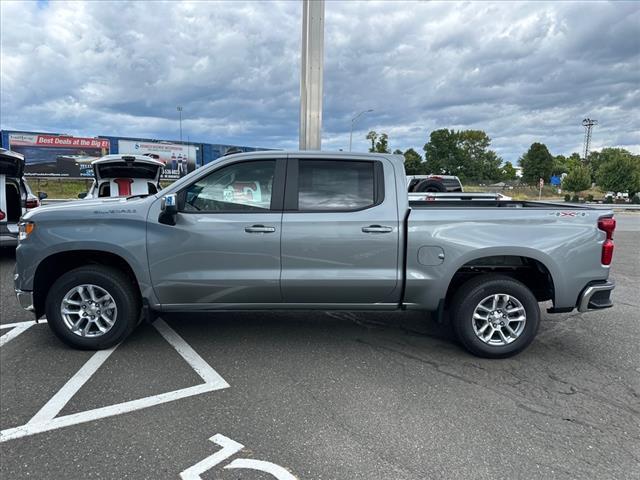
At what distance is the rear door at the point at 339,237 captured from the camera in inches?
156

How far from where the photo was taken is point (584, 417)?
319cm

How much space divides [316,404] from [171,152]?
149 ft

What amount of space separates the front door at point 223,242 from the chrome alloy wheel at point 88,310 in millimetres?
528

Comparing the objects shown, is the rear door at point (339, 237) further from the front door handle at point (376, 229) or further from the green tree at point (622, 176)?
the green tree at point (622, 176)

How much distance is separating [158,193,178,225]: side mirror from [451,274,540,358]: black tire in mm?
2709

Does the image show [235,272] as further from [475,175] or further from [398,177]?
[475,175]

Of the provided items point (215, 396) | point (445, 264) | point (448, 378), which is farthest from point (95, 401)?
point (445, 264)

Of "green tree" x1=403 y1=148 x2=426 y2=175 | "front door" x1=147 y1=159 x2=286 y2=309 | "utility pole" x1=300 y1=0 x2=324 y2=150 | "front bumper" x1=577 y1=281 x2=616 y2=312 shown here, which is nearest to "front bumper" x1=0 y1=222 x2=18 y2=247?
"front door" x1=147 y1=159 x2=286 y2=309

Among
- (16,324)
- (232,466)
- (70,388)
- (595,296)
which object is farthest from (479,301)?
(16,324)

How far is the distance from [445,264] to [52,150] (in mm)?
43656

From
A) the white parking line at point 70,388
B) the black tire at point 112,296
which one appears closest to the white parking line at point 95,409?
the white parking line at point 70,388

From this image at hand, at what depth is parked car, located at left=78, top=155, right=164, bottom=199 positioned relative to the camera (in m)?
8.35

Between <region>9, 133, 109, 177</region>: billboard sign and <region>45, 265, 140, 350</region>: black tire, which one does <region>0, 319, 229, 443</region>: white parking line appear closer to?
<region>45, 265, 140, 350</region>: black tire

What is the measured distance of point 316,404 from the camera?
331cm
